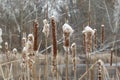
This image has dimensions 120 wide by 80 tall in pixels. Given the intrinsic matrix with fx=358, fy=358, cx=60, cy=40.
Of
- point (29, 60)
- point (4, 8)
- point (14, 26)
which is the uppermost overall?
point (4, 8)

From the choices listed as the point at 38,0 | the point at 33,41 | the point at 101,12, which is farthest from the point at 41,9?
the point at 33,41

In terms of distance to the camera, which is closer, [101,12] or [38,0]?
[38,0]

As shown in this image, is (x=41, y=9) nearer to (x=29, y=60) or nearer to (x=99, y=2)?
(x=99, y=2)

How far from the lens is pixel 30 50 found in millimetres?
1960

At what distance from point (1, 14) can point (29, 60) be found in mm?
15553

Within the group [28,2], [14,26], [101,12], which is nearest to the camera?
[14,26]

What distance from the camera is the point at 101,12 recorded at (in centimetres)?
1848

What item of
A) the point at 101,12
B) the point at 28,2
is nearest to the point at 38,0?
the point at 28,2

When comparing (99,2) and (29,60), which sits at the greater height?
(99,2)

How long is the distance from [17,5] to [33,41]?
51.8 feet

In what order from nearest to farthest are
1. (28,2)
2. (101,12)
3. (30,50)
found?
(30,50) < (28,2) < (101,12)

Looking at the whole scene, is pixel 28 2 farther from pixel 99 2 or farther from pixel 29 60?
pixel 29 60

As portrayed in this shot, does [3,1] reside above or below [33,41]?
above

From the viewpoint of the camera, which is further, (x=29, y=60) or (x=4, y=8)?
(x=4, y=8)
